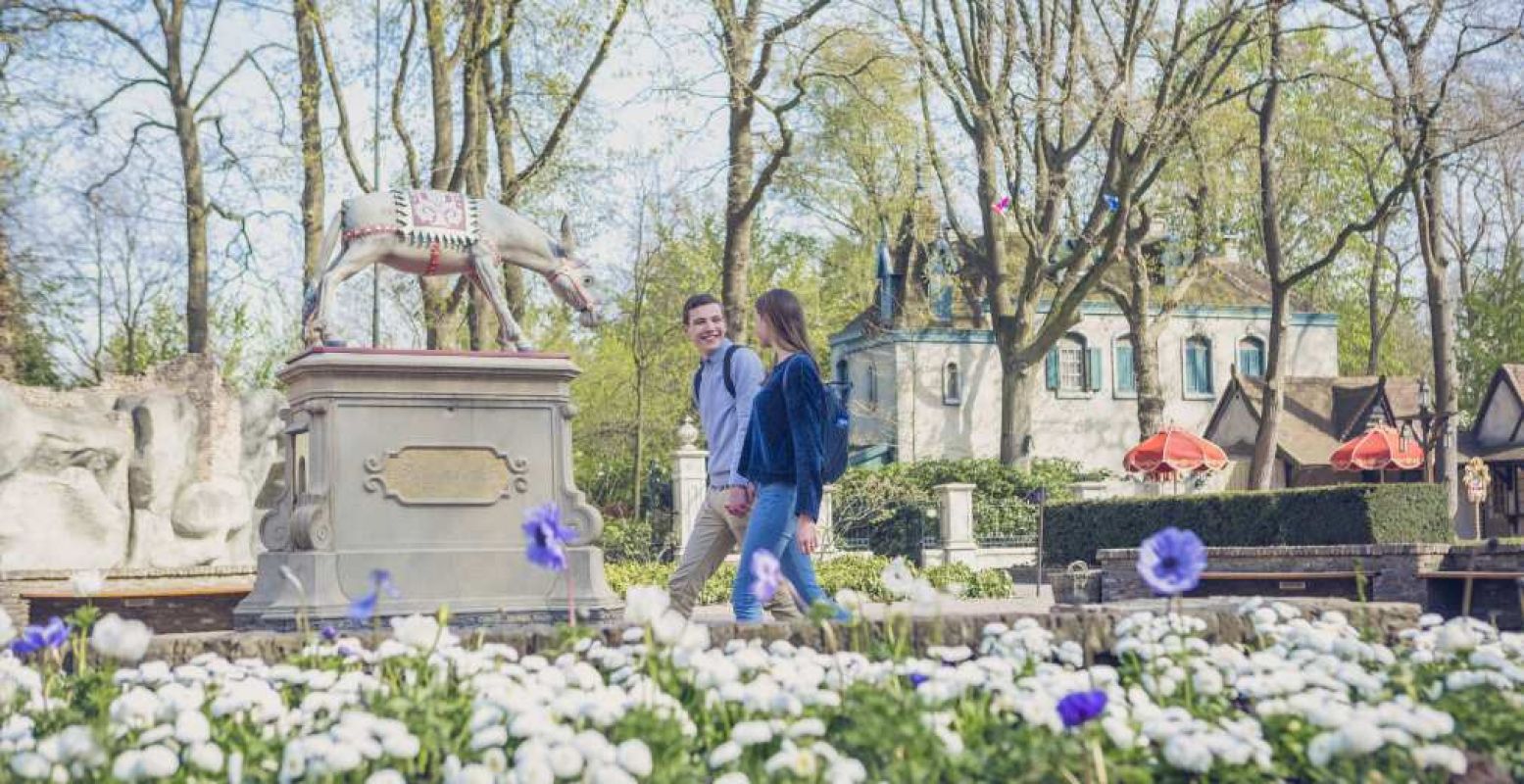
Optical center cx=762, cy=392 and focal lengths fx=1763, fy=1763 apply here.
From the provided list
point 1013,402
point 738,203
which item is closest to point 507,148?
point 738,203

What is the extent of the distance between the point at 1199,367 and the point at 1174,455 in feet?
65.9

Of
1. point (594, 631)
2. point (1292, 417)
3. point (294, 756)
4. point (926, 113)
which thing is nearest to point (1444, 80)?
point (926, 113)

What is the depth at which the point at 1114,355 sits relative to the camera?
4984 centimetres

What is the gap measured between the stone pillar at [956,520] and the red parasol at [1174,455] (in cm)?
365

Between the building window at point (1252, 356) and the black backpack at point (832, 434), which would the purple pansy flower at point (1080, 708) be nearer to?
the black backpack at point (832, 434)

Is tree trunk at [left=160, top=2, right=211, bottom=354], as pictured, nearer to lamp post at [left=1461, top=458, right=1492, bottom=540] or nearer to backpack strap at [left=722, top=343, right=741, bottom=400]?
backpack strap at [left=722, top=343, right=741, bottom=400]

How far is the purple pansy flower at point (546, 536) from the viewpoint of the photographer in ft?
15.2

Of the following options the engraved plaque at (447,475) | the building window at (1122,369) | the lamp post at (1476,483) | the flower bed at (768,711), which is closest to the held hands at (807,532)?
the flower bed at (768,711)

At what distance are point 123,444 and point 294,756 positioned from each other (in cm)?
1742

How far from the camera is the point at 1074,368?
162 ft

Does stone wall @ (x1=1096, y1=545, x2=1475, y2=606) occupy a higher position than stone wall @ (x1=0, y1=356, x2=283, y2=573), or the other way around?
stone wall @ (x1=0, y1=356, x2=283, y2=573)

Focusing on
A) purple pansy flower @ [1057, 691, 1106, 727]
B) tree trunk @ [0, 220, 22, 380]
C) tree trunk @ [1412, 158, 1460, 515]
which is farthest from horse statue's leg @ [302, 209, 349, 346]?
tree trunk @ [1412, 158, 1460, 515]

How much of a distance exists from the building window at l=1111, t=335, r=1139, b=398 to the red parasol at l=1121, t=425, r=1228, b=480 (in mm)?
17447

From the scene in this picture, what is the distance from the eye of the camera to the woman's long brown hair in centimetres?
776
